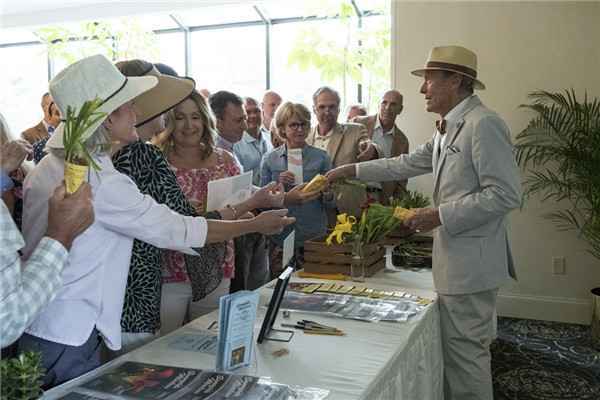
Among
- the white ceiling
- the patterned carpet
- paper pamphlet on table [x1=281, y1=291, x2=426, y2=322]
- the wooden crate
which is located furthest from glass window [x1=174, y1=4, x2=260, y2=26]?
paper pamphlet on table [x1=281, y1=291, x2=426, y2=322]

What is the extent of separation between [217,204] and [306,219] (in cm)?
112

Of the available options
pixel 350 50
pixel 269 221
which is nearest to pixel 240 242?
pixel 269 221

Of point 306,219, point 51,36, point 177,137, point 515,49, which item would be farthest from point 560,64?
point 51,36

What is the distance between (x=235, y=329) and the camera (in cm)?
153

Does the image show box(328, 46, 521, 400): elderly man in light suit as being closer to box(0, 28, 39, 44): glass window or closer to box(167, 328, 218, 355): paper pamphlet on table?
box(167, 328, 218, 355): paper pamphlet on table

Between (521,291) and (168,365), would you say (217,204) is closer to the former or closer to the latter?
(168,365)

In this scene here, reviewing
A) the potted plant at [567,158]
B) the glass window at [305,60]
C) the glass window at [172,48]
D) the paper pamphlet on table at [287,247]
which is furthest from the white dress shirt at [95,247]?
the glass window at [172,48]

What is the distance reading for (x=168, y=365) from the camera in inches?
62.9

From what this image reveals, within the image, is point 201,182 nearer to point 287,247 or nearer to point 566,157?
point 287,247

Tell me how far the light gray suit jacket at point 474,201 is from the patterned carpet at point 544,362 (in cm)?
116

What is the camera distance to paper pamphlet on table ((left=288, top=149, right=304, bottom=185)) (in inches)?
128

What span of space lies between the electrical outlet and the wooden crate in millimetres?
2590

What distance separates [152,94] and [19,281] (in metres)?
1.01

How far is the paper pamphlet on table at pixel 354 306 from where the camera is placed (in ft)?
6.73
